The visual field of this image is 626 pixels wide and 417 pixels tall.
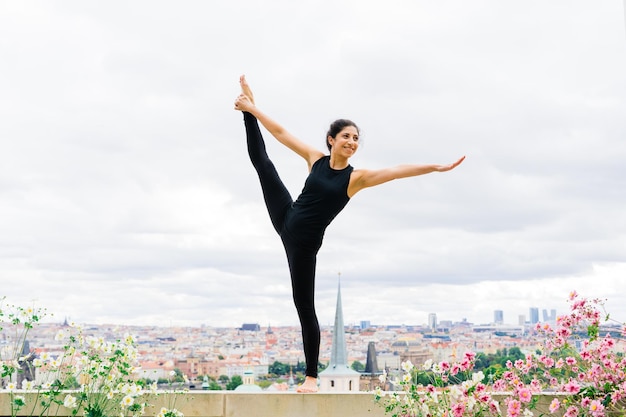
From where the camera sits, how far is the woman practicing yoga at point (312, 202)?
3.49m

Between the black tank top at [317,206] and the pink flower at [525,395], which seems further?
the black tank top at [317,206]

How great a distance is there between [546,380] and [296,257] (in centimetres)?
135

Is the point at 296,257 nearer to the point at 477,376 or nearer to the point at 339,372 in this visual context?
the point at 477,376

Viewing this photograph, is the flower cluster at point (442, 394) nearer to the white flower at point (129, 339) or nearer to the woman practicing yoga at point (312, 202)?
the woman practicing yoga at point (312, 202)

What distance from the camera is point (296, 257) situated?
3521 mm

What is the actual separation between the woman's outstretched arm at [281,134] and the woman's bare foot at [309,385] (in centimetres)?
112

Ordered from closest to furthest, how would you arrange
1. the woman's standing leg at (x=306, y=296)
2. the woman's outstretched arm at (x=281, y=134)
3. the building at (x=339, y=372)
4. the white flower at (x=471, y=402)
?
the white flower at (x=471, y=402) < the woman's standing leg at (x=306, y=296) < the woman's outstretched arm at (x=281, y=134) < the building at (x=339, y=372)

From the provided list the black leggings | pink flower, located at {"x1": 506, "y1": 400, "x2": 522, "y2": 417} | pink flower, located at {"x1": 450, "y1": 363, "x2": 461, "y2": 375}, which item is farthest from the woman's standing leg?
pink flower, located at {"x1": 506, "y1": 400, "x2": 522, "y2": 417}

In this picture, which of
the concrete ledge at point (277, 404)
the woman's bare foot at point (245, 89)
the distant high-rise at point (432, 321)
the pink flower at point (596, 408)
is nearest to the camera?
the pink flower at point (596, 408)

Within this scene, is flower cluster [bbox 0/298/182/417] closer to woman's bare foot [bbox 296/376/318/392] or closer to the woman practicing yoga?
woman's bare foot [bbox 296/376/318/392]

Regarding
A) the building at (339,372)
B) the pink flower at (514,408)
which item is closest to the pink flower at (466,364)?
the pink flower at (514,408)

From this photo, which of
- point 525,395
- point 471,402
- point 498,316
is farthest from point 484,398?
point 498,316

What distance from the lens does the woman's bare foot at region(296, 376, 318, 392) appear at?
3.49m

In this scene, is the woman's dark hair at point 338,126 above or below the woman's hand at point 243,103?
below
